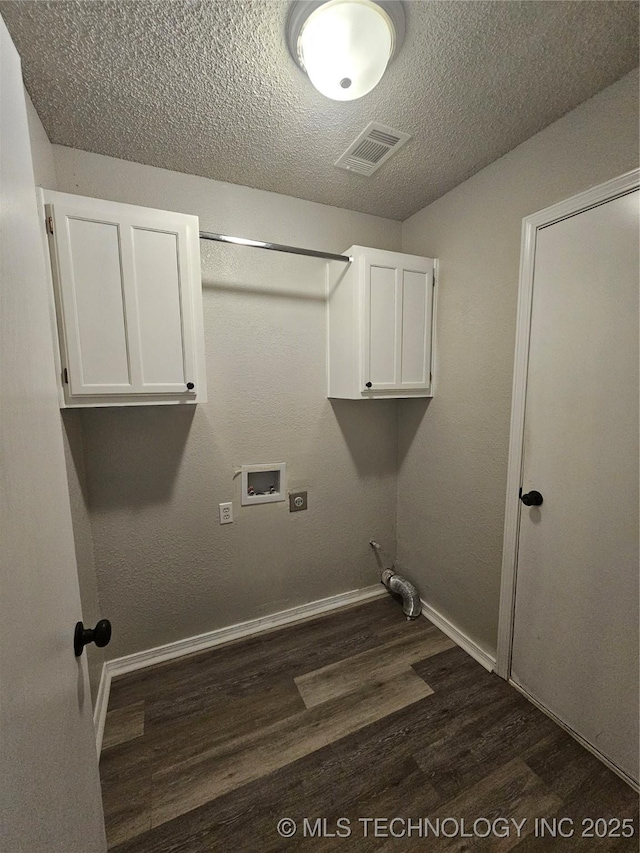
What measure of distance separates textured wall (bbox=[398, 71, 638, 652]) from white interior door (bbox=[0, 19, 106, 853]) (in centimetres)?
175

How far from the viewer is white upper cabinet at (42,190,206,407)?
1.30m

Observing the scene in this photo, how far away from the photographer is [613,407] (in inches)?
49.8

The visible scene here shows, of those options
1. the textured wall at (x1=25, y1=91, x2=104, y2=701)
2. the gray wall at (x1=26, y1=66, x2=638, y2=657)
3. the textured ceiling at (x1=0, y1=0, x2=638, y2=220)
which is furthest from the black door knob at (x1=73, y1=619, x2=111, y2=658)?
the textured ceiling at (x1=0, y1=0, x2=638, y2=220)

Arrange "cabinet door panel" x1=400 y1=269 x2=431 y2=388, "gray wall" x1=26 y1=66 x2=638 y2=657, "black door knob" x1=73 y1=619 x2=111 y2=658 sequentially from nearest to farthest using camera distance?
1. "black door knob" x1=73 y1=619 x2=111 y2=658
2. "gray wall" x1=26 y1=66 x2=638 y2=657
3. "cabinet door panel" x1=400 y1=269 x2=431 y2=388

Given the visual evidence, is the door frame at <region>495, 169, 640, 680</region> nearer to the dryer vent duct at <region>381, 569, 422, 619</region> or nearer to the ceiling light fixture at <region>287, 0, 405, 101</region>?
the dryer vent duct at <region>381, 569, 422, 619</region>

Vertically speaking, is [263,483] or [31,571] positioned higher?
[31,571]

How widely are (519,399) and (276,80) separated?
5.16ft

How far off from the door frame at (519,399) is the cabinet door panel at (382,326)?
62 centimetres

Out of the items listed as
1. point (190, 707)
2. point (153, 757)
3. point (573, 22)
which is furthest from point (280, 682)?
point (573, 22)

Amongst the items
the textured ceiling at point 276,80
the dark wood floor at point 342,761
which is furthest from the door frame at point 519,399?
the textured ceiling at point 276,80

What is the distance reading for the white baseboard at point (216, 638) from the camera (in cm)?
165

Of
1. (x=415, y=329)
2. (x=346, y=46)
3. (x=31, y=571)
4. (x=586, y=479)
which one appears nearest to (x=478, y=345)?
(x=415, y=329)

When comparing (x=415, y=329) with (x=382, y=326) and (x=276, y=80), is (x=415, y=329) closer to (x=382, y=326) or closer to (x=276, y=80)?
(x=382, y=326)

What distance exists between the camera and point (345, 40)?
990 mm
